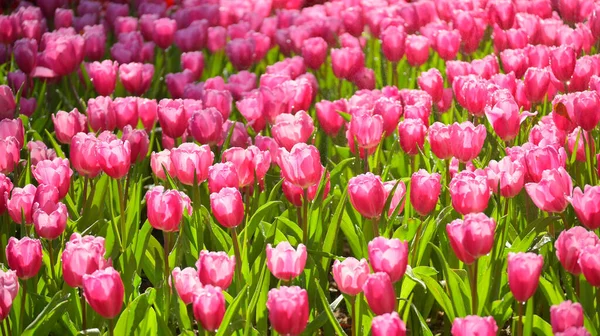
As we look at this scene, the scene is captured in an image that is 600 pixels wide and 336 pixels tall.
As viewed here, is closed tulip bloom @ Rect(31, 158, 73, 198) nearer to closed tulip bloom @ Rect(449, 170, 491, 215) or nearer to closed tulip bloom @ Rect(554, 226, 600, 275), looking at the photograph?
closed tulip bloom @ Rect(449, 170, 491, 215)

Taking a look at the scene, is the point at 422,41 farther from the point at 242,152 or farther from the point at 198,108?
the point at 242,152

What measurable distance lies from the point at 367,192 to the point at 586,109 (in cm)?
75

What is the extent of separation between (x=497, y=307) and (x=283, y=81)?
151cm

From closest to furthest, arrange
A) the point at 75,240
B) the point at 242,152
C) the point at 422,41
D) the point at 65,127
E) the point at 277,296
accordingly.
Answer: the point at 277,296, the point at 75,240, the point at 242,152, the point at 65,127, the point at 422,41

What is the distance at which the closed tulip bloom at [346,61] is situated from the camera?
3793 millimetres

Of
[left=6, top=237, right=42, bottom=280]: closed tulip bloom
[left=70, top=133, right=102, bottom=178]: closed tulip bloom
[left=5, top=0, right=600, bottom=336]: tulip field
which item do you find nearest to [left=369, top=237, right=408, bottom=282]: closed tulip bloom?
[left=5, top=0, right=600, bottom=336]: tulip field

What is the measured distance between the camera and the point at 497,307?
2195 millimetres

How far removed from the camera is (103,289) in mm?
1892

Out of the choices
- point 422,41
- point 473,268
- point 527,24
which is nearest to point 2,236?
point 473,268

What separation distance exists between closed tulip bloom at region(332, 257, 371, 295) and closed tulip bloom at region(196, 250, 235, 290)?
233mm

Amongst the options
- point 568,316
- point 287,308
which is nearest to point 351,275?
point 287,308

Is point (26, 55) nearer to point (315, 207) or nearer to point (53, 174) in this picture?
point (53, 174)

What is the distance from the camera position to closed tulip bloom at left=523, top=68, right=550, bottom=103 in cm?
299

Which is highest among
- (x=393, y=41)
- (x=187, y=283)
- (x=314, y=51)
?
(x=187, y=283)
